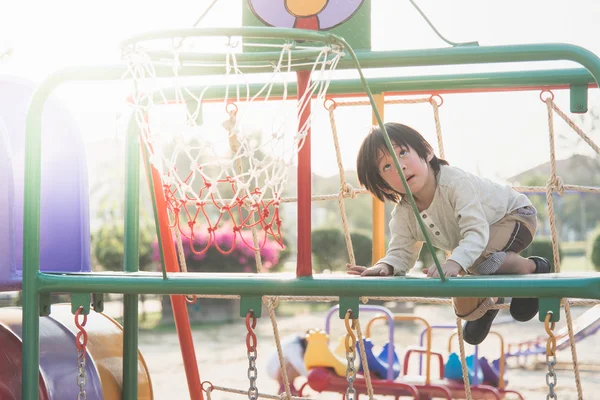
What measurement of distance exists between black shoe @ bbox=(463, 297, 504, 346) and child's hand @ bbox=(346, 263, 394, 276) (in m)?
0.50

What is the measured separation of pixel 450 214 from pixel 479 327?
54 centimetres

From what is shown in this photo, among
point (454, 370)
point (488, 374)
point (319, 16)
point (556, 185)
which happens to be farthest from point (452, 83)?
point (488, 374)

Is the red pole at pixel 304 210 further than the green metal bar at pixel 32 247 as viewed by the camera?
No

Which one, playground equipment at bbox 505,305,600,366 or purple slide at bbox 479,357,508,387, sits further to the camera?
playground equipment at bbox 505,305,600,366

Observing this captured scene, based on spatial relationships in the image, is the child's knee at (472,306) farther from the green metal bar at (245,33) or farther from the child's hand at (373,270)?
the green metal bar at (245,33)

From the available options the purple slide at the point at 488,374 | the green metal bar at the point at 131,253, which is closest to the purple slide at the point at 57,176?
the green metal bar at the point at 131,253

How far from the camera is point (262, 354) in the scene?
9586 millimetres

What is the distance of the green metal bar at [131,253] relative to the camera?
2.88 meters

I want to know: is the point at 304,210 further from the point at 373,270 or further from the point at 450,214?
the point at 450,214

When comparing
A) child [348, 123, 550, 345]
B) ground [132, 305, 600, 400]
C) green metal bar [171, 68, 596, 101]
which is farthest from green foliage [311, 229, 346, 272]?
child [348, 123, 550, 345]

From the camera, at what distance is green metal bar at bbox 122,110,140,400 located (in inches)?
113

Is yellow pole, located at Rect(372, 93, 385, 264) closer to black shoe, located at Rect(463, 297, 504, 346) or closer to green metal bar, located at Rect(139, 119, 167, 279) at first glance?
black shoe, located at Rect(463, 297, 504, 346)

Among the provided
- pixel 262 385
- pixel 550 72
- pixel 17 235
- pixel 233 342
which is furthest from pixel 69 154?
pixel 233 342

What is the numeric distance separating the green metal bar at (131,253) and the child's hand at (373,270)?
818mm
